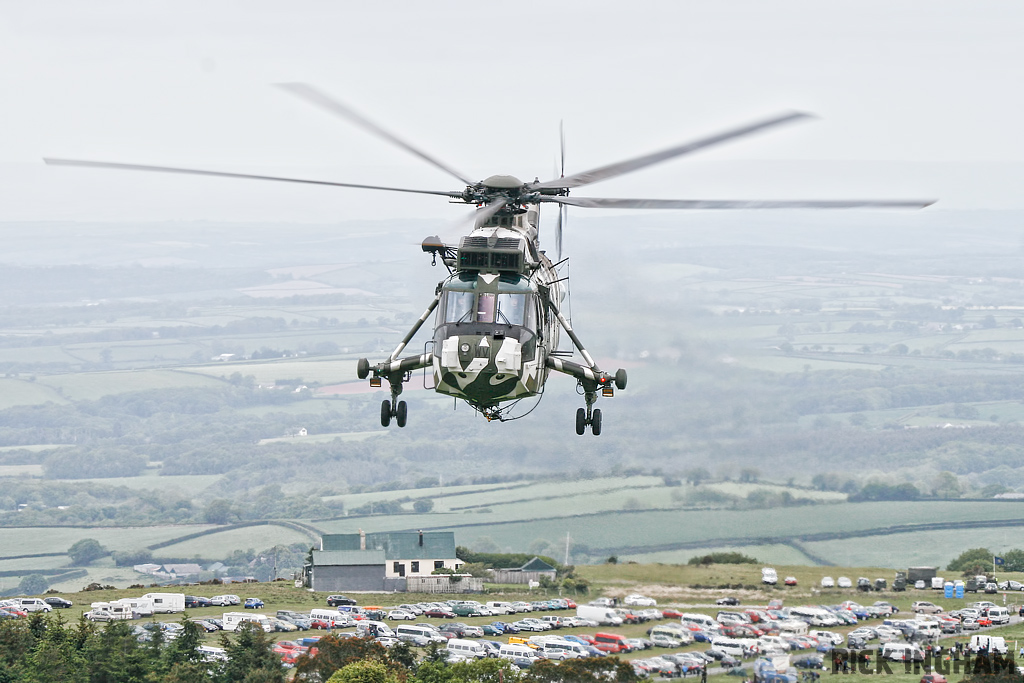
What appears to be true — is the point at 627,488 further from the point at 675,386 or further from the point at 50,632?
the point at 50,632

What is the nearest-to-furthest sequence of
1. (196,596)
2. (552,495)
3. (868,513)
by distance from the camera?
(196,596)
(868,513)
(552,495)

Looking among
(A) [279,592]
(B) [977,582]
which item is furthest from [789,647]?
(A) [279,592]

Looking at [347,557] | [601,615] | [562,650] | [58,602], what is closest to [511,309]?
[562,650]

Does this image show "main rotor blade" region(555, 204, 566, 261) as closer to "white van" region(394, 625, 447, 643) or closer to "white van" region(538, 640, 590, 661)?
"white van" region(538, 640, 590, 661)

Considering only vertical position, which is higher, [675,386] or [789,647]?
[675,386]

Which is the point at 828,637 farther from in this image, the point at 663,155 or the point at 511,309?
the point at 663,155

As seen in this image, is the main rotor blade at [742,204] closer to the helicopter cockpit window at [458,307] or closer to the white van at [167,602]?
the helicopter cockpit window at [458,307]
